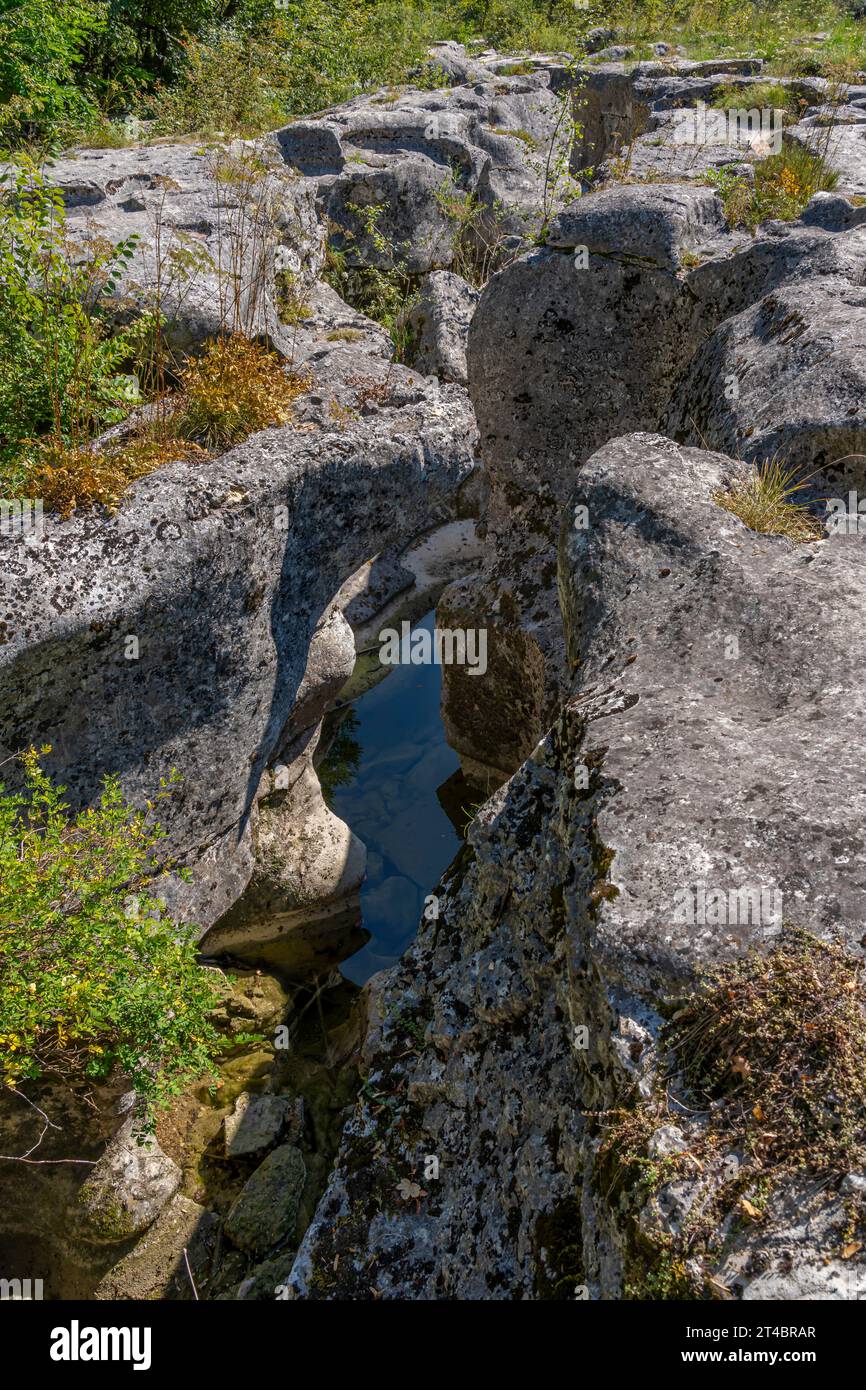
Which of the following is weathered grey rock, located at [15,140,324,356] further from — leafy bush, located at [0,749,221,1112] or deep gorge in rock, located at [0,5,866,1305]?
leafy bush, located at [0,749,221,1112]

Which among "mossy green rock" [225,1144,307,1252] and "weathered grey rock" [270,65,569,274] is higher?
"weathered grey rock" [270,65,569,274]

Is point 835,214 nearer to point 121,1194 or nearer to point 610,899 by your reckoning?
point 610,899

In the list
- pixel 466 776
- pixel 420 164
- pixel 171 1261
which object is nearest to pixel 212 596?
pixel 171 1261

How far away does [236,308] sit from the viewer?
25.4ft

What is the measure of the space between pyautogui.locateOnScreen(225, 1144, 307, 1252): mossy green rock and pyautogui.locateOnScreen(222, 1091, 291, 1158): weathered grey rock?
17 cm

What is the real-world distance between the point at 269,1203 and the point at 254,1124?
0.70 m

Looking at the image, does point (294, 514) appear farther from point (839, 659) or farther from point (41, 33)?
point (41, 33)

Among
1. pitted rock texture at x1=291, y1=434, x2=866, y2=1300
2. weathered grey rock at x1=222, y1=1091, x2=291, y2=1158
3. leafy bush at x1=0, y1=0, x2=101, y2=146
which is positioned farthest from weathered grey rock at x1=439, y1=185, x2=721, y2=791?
leafy bush at x1=0, y1=0, x2=101, y2=146

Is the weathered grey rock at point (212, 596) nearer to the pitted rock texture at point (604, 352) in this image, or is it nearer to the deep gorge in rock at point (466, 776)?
the deep gorge in rock at point (466, 776)

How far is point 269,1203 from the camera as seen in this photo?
7.24 m

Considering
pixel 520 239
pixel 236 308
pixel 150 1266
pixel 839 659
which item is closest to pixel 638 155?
pixel 520 239

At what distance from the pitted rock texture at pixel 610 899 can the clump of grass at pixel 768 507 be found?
142 millimetres

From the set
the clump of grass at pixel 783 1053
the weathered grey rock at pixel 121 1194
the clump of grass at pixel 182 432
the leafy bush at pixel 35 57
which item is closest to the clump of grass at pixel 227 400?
the clump of grass at pixel 182 432

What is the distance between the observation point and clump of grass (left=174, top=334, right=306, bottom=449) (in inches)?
263
